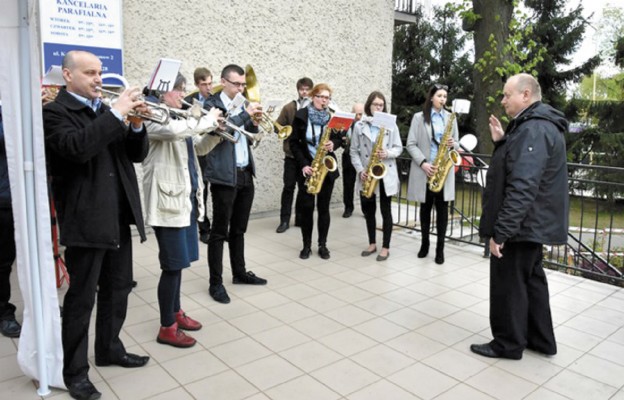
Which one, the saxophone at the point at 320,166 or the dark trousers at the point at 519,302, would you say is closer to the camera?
the dark trousers at the point at 519,302

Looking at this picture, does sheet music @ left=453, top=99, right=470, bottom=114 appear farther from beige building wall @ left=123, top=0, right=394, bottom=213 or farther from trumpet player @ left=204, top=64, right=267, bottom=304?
beige building wall @ left=123, top=0, right=394, bottom=213

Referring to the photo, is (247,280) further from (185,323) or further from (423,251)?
(423,251)

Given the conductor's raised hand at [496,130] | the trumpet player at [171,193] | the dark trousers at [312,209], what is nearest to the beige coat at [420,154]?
the dark trousers at [312,209]

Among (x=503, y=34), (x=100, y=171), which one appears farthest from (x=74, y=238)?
(x=503, y=34)

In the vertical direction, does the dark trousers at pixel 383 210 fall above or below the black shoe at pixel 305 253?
above

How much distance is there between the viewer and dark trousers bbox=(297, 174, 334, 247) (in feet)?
18.5

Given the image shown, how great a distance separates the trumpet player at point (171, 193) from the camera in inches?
127

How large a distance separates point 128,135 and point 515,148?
233 cm

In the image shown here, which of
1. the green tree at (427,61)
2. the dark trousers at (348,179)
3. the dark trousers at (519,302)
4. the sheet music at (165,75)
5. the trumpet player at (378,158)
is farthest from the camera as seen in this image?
the green tree at (427,61)

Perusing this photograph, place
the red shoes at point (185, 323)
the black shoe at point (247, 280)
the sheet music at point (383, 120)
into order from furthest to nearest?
the sheet music at point (383, 120)
the black shoe at point (247, 280)
the red shoes at point (185, 323)

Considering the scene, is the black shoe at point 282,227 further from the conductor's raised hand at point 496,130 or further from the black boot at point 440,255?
the conductor's raised hand at point 496,130

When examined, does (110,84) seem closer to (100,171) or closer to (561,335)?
(100,171)

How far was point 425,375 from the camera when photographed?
318 cm

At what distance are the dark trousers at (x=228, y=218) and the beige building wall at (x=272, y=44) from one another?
2.72m
